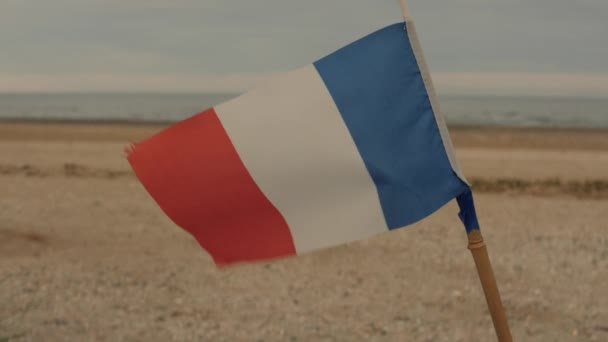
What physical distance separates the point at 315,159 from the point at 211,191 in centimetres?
53

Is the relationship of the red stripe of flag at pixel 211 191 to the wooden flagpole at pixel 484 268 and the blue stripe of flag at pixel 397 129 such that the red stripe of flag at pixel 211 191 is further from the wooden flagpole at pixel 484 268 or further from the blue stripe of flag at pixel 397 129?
the wooden flagpole at pixel 484 268

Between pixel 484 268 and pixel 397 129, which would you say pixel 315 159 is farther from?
pixel 484 268

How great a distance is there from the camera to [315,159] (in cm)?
393

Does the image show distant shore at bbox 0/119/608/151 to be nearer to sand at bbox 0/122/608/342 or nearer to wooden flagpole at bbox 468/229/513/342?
sand at bbox 0/122/608/342

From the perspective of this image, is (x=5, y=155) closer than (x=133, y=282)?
No

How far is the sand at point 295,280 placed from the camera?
842 cm

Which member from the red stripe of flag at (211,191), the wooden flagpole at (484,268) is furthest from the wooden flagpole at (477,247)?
the red stripe of flag at (211,191)

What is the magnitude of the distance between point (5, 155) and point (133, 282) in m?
19.4

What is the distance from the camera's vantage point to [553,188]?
62.4ft

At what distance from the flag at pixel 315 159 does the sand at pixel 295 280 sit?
434cm

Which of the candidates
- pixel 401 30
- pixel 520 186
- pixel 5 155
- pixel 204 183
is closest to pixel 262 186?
pixel 204 183

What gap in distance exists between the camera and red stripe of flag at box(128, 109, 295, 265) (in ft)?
13.0

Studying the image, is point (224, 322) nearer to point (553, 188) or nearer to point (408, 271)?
point (408, 271)

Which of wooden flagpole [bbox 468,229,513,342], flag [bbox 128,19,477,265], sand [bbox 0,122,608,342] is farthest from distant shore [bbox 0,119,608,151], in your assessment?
flag [bbox 128,19,477,265]
